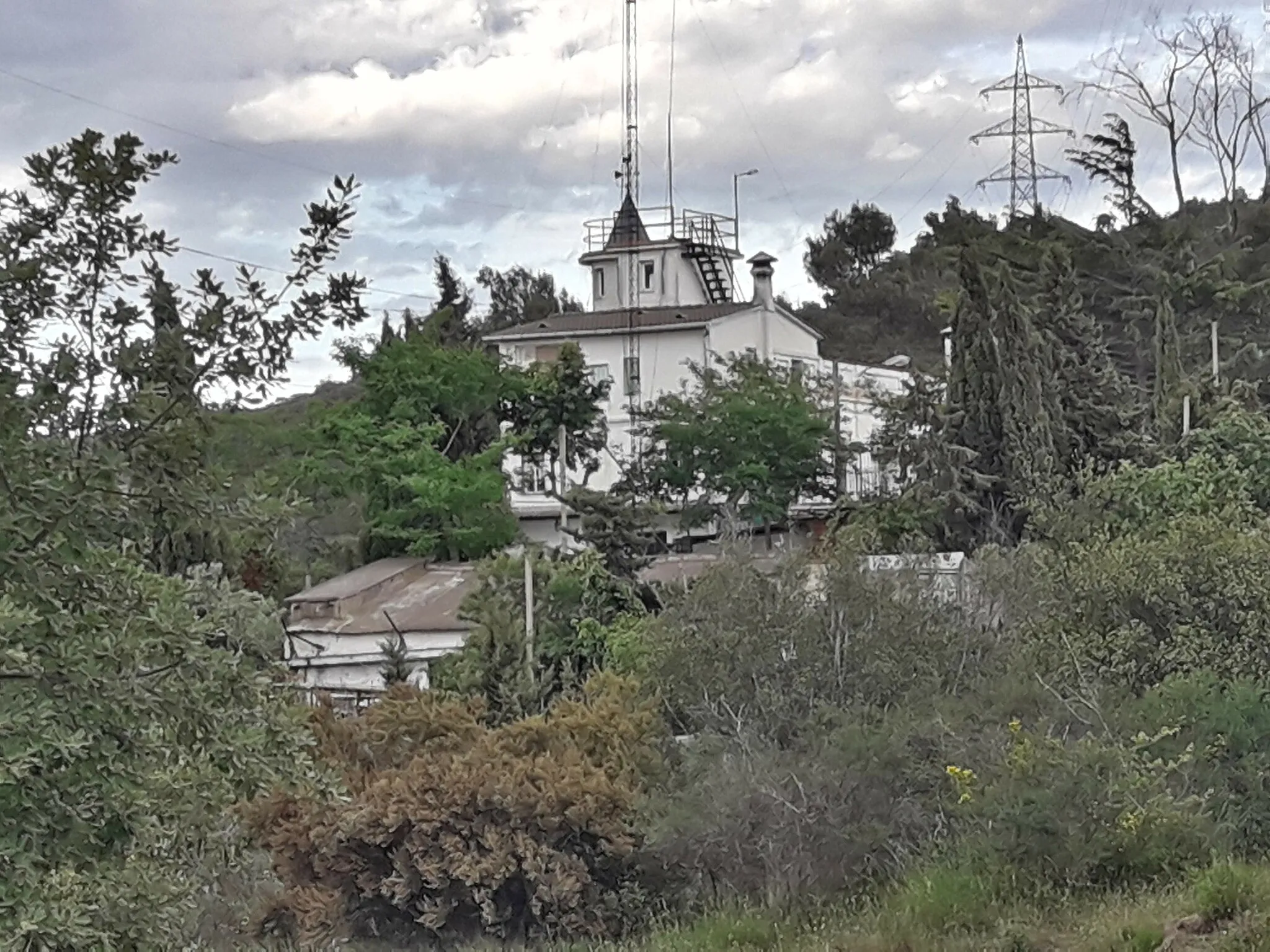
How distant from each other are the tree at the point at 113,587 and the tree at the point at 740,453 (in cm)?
3173

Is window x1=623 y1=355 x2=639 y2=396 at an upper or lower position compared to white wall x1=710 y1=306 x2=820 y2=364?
lower

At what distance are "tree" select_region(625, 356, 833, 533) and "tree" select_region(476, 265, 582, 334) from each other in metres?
34.9

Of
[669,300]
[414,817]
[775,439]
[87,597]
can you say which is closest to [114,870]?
[87,597]

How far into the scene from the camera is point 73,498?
18.7 feet

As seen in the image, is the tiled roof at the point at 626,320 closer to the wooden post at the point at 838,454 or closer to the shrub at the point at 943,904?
the wooden post at the point at 838,454

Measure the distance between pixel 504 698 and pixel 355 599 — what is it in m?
12.2

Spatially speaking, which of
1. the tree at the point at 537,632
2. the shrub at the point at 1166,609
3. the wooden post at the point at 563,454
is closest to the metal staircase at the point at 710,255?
the wooden post at the point at 563,454

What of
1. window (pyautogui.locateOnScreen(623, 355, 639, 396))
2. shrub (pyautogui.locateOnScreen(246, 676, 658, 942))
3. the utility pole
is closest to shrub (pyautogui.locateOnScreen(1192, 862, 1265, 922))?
shrub (pyautogui.locateOnScreen(246, 676, 658, 942))

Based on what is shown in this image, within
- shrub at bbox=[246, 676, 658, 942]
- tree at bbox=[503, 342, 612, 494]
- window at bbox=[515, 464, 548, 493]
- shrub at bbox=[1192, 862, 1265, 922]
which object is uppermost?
tree at bbox=[503, 342, 612, 494]

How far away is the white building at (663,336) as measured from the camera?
1848 inches

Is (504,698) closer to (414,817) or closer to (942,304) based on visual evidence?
(414,817)

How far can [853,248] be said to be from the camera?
7762 cm

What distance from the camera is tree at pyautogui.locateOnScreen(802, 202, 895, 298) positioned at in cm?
7700

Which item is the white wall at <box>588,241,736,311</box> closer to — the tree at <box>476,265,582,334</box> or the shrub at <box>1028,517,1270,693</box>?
the tree at <box>476,265,582,334</box>
